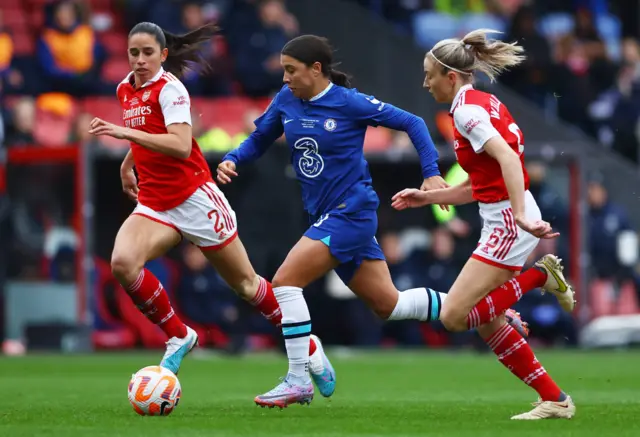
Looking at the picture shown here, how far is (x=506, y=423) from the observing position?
7.72 meters

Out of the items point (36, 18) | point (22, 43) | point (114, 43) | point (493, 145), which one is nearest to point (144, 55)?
point (493, 145)

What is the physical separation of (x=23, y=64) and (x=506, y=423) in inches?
467

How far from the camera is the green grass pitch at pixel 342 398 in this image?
735cm

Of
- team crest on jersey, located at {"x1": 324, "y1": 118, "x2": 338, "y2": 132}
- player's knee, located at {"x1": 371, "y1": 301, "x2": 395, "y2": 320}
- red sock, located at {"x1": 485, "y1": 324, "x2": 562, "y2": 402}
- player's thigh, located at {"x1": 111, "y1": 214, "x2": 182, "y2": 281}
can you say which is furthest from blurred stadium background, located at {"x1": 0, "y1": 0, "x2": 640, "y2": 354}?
red sock, located at {"x1": 485, "y1": 324, "x2": 562, "y2": 402}

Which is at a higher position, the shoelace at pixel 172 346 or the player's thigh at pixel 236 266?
the player's thigh at pixel 236 266

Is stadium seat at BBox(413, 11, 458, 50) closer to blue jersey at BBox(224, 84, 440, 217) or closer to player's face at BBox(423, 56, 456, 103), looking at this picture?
blue jersey at BBox(224, 84, 440, 217)

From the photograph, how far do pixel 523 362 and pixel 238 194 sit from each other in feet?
32.8

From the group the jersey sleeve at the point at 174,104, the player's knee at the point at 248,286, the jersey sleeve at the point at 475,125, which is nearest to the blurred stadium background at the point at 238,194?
the player's knee at the point at 248,286

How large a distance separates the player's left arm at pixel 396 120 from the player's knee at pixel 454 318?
1168 mm

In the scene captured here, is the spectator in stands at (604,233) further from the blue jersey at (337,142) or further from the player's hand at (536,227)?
the player's hand at (536,227)

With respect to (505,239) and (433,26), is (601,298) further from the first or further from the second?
(505,239)

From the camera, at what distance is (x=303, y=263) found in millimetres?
8578

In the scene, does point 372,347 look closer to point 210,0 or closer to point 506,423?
point 210,0

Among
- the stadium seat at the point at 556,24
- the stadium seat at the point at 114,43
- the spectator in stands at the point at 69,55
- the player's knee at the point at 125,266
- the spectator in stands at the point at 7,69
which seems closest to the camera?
the player's knee at the point at 125,266
